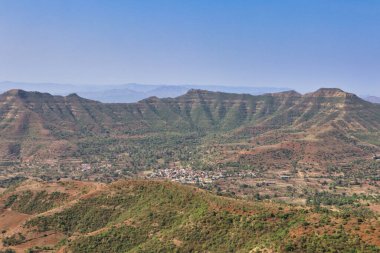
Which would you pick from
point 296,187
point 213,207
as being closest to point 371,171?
point 296,187

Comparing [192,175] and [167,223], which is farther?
[192,175]

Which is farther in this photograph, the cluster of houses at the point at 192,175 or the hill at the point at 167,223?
the cluster of houses at the point at 192,175

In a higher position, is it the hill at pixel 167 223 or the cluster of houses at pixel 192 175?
the hill at pixel 167 223

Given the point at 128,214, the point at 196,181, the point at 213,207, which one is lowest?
the point at 196,181

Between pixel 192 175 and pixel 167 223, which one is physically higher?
pixel 167 223

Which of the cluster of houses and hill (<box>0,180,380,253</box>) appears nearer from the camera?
hill (<box>0,180,380,253</box>)

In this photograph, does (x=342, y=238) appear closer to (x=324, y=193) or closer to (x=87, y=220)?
(x=87, y=220)

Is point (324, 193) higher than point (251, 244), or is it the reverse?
point (251, 244)

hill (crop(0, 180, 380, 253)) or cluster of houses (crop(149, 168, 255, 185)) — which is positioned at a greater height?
hill (crop(0, 180, 380, 253))
